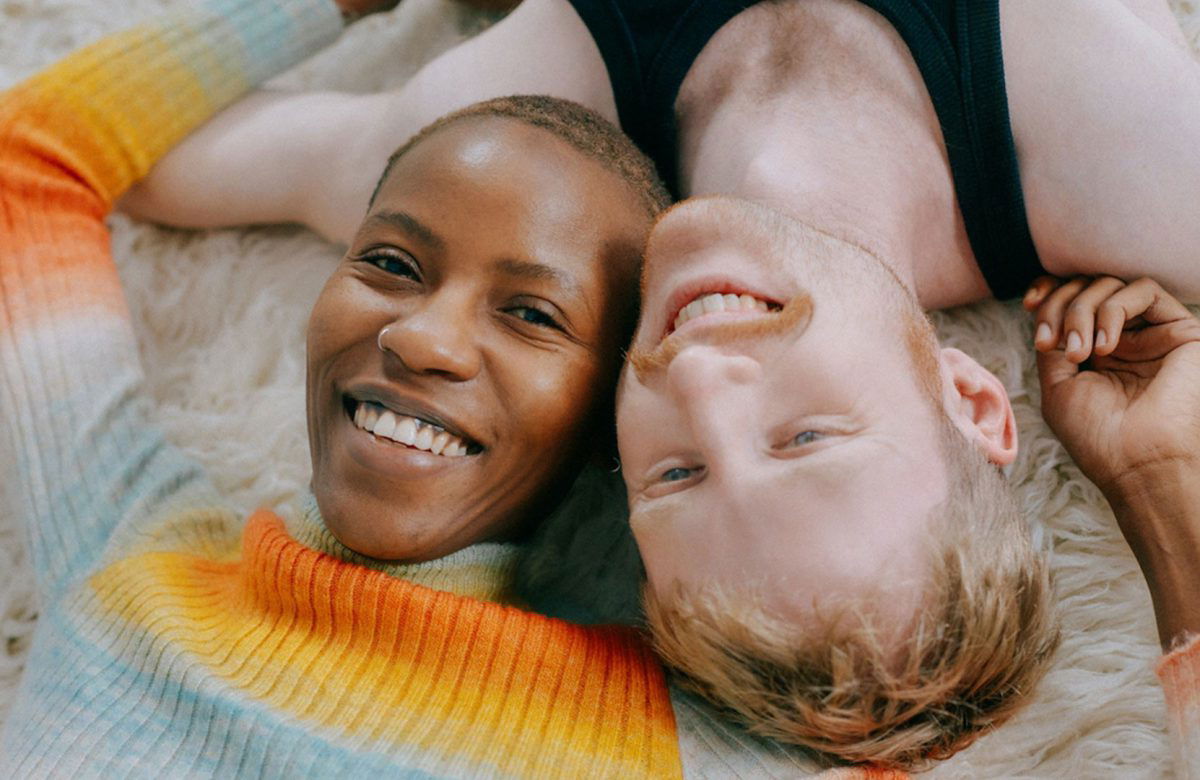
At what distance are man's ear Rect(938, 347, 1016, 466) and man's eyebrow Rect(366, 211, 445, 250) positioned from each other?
47 centimetres

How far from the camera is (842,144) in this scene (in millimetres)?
1056

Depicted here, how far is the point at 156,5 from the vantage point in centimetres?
145

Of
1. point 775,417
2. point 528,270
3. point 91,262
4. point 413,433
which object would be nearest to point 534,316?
point 528,270

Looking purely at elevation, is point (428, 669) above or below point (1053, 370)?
below

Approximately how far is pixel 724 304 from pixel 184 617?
57cm

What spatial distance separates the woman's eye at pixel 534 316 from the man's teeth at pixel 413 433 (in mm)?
126

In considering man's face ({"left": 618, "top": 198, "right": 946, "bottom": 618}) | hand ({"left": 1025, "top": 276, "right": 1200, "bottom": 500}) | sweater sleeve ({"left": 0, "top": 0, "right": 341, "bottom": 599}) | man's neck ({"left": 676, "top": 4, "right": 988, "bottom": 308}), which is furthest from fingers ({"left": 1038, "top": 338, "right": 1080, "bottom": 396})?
sweater sleeve ({"left": 0, "top": 0, "right": 341, "bottom": 599})

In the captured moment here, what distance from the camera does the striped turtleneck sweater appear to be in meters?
0.85

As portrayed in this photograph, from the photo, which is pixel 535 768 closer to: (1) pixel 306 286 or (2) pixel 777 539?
(2) pixel 777 539

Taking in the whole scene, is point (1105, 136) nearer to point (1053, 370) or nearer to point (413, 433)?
point (1053, 370)

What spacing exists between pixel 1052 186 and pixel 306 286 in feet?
2.89

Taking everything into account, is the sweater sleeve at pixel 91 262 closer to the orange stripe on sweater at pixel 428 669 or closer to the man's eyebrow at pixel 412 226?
the orange stripe on sweater at pixel 428 669

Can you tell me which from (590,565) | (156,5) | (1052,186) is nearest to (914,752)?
(590,565)

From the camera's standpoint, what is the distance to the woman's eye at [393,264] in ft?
3.14
